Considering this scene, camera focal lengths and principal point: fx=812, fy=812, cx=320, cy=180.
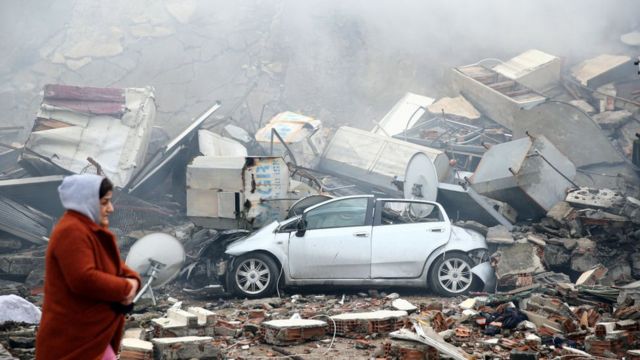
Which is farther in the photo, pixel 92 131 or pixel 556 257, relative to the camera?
pixel 92 131

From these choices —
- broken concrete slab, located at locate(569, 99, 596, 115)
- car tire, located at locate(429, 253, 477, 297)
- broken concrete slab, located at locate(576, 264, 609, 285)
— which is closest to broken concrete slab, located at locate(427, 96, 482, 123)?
broken concrete slab, located at locate(569, 99, 596, 115)

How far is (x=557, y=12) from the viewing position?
23984mm

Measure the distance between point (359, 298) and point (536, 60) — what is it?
12.3m

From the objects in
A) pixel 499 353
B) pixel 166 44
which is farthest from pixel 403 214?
pixel 166 44

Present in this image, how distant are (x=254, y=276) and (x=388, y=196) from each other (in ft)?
17.9

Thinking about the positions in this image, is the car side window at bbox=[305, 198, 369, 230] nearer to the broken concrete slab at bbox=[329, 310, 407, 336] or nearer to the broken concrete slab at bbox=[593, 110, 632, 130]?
the broken concrete slab at bbox=[329, 310, 407, 336]

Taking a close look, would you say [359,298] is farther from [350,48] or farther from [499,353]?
[350,48]

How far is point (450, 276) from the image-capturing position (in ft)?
35.9

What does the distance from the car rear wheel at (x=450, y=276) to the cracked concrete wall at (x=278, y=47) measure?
10.7 meters

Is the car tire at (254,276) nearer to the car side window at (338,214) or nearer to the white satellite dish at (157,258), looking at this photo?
the car side window at (338,214)

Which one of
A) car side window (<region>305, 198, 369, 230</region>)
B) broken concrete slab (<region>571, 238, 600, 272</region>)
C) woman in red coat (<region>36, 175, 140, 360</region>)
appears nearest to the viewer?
woman in red coat (<region>36, 175, 140, 360</region>)

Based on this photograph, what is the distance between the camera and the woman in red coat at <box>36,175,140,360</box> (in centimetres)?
420

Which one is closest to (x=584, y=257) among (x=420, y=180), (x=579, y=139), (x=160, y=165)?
(x=420, y=180)

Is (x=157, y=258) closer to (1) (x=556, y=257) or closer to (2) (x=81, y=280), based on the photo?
(1) (x=556, y=257)
